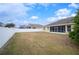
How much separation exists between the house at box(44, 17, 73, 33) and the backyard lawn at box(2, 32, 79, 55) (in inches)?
3.4

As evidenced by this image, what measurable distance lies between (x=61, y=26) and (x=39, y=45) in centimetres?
49

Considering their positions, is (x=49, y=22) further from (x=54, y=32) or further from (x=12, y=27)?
(x=12, y=27)

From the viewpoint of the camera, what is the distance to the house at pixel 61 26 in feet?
18.7

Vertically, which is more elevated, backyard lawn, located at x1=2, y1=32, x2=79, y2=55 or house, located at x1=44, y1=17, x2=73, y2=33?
house, located at x1=44, y1=17, x2=73, y2=33

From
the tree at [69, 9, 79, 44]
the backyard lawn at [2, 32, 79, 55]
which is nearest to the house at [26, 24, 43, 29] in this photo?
the backyard lawn at [2, 32, 79, 55]

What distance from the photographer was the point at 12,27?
573 cm

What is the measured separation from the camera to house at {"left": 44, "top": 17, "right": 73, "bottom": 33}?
570 centimetres

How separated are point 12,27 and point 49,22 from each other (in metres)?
0.64

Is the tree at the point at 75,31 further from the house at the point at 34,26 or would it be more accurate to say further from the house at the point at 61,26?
the house at the point at 34,26

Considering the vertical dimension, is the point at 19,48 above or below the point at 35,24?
below

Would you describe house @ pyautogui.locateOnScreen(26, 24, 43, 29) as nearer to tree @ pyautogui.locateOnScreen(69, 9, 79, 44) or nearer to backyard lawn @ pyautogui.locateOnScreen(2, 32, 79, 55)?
backyard lawn @ pyautogui.locateOnScreen(2, 32, 79, 55)

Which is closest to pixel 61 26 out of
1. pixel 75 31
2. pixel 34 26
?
pixel 75 31
